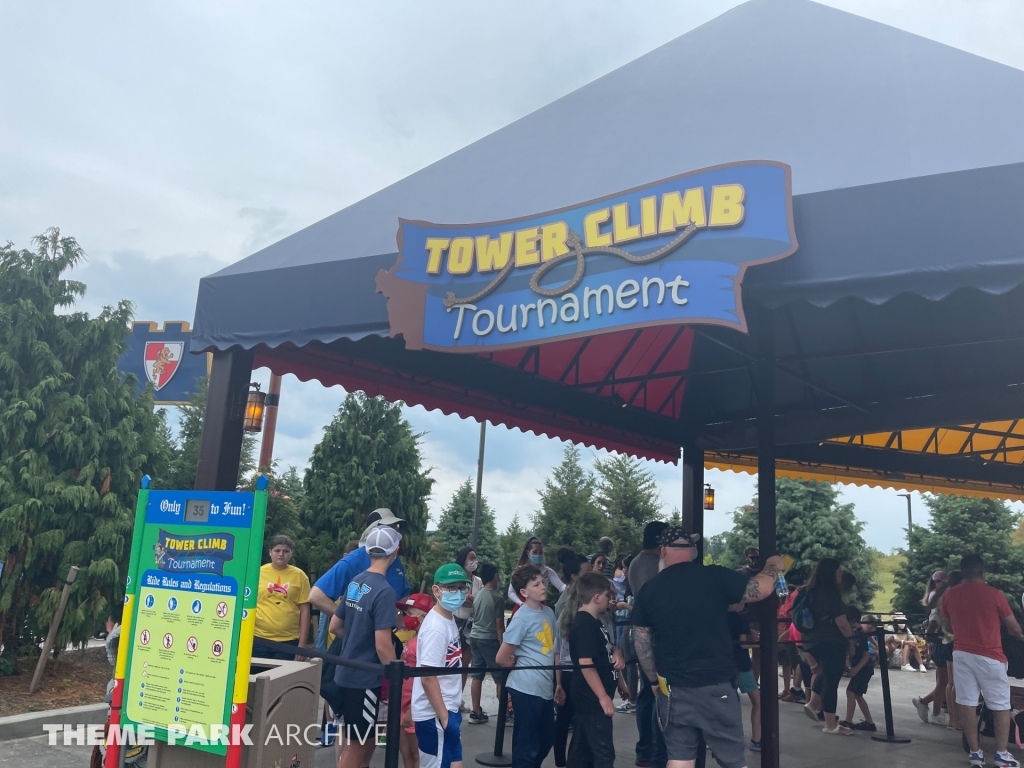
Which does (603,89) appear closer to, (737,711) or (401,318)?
(401,318)

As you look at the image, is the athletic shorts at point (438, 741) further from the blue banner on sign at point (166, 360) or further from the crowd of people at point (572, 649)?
the blue banner on sign at point (166, 360)

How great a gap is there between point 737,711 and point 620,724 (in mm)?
4019

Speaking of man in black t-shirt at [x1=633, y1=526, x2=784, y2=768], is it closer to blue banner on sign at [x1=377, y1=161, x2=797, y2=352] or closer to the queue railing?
the queue railing

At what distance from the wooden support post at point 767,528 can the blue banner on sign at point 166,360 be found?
2899 cm

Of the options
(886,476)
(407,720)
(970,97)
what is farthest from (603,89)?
(886,476)

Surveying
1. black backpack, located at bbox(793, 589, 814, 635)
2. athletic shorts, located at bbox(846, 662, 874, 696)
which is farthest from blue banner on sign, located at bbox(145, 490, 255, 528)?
athletic shorts, located at bbox(846, 662, 874, 696)

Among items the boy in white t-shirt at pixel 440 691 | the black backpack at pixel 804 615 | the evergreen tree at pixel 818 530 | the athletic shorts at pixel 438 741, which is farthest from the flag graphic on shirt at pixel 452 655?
the evergreen tree at pixel 818 530

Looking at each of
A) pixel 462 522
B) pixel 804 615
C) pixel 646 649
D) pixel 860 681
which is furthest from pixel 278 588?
pixel 462 522

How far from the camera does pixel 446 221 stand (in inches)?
235

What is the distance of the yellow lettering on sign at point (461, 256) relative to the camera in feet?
17.6

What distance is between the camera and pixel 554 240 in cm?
506

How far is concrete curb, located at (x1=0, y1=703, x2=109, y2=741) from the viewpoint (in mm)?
6801

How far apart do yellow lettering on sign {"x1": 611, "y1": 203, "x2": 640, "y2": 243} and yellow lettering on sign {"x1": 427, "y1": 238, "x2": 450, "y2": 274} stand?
3.91 feet

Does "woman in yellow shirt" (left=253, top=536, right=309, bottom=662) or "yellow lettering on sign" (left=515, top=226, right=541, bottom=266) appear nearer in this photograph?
"yellow lettering on sign" (left=515, top=226, right=541, bottom=266)
